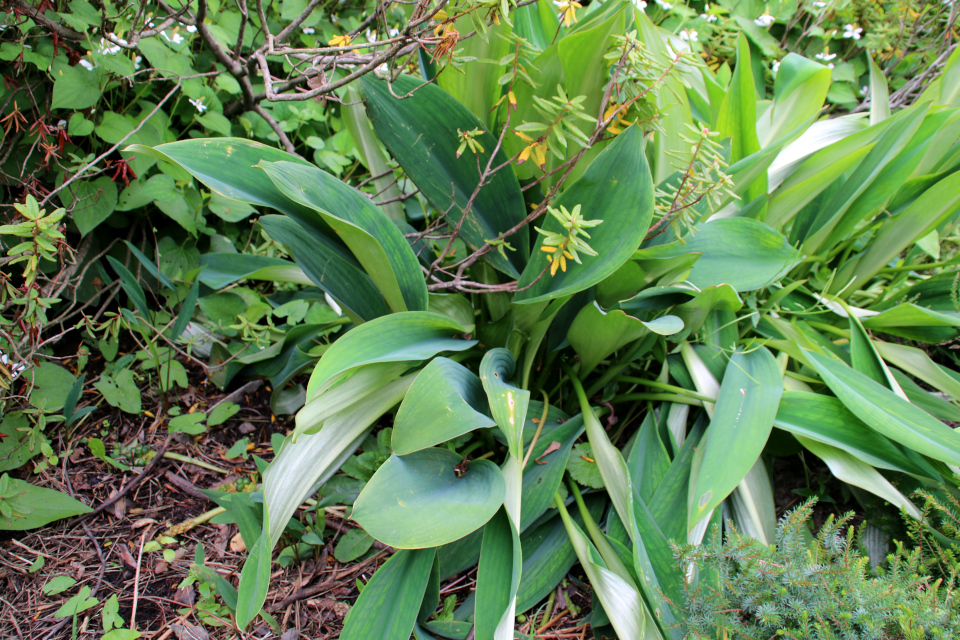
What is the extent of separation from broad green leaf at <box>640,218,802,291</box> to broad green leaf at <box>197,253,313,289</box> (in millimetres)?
814

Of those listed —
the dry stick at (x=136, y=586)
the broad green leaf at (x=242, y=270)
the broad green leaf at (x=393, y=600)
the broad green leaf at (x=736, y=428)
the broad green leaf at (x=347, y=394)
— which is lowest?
the dry stick at (x=136, y=586)

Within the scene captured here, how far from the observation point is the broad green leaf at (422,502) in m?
0.76

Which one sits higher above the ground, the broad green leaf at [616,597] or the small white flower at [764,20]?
the small white flower at [764,20]

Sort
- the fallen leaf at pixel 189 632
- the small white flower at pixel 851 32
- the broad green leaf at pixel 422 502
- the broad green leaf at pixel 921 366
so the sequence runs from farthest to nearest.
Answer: the small white flower at pixel 851 32 → the broad green leaf at pixel 921 366 → the fallen leaf at pixel 189 632 → the broad green leaf at pixel 422 502

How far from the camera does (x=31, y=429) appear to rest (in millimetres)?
1137

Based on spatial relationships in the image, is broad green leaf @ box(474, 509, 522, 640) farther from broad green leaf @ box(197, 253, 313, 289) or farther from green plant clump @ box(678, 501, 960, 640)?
broad green leaf @ box(197, 253, 313, 289)

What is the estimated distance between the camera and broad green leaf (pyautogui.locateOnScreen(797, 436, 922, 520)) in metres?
1.02

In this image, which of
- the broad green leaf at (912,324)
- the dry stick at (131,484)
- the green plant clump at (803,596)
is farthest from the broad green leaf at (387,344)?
the broad green leaf at (912,324)

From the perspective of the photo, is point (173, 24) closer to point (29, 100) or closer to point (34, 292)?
point (29, 100)

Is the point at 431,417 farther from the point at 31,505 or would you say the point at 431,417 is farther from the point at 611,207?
the point at 31,505

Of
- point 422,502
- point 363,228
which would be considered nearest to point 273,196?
point 363,228

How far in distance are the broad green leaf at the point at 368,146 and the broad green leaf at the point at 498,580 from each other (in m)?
0.74

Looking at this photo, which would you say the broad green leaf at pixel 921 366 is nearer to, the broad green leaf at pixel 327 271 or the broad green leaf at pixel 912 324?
the broad green leaf at pixel 912 324

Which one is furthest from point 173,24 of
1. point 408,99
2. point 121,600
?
point 121,600
